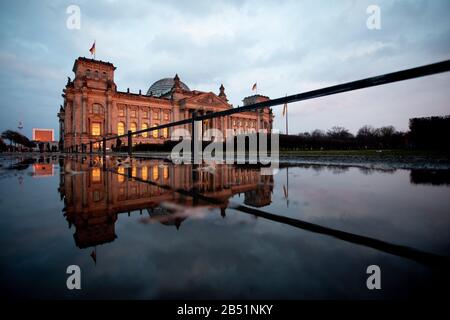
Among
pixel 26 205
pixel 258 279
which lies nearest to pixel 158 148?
pixel 26 205

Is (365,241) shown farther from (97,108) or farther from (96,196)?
(97,108)

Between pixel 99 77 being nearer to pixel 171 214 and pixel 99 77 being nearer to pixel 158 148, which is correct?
pixel 158 148

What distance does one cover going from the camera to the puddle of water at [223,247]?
69 cm

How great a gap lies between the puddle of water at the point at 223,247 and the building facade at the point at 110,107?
38.4 meters

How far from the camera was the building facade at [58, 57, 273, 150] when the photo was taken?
40.7 metres

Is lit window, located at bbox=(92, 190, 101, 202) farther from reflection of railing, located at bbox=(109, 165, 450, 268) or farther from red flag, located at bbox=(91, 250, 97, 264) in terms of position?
reflection of railing, located at bbox=(109, 165, 450, 268)

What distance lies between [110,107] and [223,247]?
48806 millimetres

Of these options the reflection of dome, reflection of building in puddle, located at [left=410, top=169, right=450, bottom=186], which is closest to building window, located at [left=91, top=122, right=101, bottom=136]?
the reflection of dome

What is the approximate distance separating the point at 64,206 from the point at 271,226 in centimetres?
152

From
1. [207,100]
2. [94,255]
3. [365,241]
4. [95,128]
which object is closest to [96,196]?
[94,255]

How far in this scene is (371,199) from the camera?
190cm

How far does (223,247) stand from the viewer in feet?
3.26

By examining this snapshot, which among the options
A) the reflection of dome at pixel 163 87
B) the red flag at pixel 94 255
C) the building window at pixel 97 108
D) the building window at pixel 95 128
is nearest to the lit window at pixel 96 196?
the red flag at pixel 94 255

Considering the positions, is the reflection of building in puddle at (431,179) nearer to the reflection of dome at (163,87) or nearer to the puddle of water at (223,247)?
the puddle of water at (223,247)
